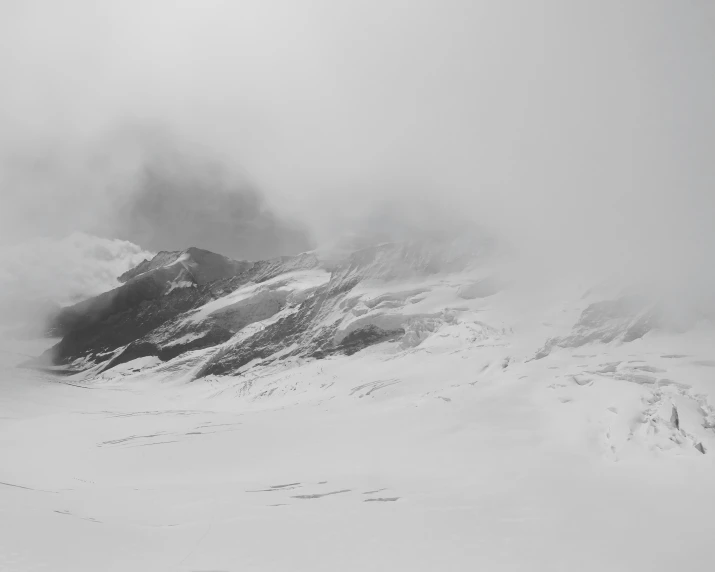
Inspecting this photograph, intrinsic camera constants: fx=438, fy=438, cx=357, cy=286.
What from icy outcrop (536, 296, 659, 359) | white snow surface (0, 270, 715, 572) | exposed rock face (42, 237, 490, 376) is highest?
exposed rock face (42, 237, 490, 376)

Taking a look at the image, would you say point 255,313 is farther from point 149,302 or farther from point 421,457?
point 421,457

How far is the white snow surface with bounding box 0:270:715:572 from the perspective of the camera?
16.7 metres

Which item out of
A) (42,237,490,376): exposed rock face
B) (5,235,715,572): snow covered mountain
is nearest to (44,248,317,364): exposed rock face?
(42,237,490,376): exposed rock face

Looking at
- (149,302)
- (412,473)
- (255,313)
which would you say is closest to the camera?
(412,473)

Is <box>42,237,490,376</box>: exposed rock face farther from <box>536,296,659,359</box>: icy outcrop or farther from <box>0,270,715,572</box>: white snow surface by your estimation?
<box>0,270,715,572</box>: white snow surface

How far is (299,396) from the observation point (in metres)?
68.6

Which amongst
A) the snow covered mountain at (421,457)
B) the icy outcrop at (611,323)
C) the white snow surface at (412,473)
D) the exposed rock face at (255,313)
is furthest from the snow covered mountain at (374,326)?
the white snow surface at (412,473)

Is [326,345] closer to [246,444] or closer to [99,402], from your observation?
[99,402]

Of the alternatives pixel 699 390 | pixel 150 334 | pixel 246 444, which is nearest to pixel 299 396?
pixel 246 444

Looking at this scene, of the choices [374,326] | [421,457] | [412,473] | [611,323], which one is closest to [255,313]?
[374,326]

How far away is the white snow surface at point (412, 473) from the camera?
1670 cm

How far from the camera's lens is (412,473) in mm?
26953

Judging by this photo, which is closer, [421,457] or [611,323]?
[421,457]

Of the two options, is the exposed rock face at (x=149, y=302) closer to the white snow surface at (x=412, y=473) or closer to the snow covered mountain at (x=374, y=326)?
the snow covered mountain at (x=374, y=326)
